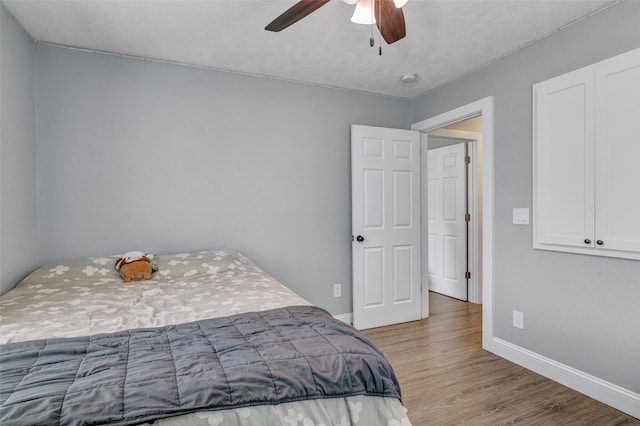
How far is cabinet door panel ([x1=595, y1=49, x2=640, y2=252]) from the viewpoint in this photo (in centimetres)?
198

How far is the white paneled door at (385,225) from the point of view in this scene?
345cm

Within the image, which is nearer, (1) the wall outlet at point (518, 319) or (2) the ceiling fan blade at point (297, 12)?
(2) the ceiling fan blade at point (297, 12)

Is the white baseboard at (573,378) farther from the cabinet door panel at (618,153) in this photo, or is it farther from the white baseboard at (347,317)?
the white baseboard at (347,317)

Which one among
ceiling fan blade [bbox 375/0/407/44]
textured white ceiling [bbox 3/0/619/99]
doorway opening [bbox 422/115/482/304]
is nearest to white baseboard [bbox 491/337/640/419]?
doorway opening [bbox 422/115/482/304]

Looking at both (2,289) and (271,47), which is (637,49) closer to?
(271,47)

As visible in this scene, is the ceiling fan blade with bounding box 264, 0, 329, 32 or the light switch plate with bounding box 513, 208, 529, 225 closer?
the ceiling fan blade with bounding box 264, 0, 329, 32

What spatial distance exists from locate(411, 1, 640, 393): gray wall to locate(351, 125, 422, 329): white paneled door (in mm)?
861

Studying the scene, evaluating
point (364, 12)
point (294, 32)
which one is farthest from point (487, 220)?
point (294, 32)

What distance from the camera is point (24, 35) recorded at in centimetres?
237

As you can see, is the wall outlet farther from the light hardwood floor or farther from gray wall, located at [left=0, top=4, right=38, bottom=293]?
gray wall, located at [left=0, top=4, right=38, bottom=293]

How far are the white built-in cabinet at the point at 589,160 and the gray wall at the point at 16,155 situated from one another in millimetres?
3387

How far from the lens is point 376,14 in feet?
5.73

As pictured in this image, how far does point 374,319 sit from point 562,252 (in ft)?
5.75

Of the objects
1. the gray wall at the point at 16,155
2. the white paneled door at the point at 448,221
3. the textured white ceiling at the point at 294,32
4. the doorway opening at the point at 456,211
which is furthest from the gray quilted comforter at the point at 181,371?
the white paneled door at the point at 448,221
